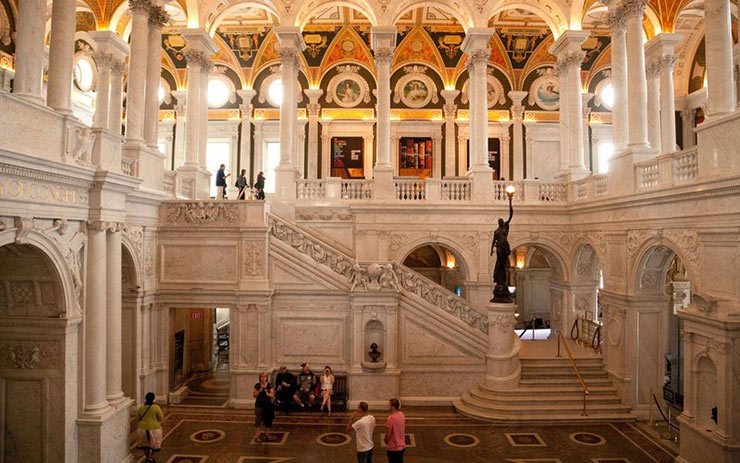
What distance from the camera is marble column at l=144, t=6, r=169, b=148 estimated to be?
16.4 m

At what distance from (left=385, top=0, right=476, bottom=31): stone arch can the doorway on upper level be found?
1332cm

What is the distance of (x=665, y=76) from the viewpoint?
1945cm

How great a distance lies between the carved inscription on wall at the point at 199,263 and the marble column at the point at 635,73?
12407mm

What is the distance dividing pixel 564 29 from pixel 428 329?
1313 centimetres

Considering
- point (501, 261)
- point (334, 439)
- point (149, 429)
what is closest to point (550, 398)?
point (501, 261)

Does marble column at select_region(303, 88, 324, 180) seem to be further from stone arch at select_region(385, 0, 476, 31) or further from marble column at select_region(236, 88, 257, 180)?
stone arch at select_region(385, 0, 476, 31)

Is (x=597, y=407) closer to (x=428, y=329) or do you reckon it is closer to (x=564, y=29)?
(x=428, y=329)

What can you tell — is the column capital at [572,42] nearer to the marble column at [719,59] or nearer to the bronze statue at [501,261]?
the bronze statue at [501,261]

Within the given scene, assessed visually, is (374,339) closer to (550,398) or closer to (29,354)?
(550,398)

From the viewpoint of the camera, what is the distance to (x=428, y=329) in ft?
51.3

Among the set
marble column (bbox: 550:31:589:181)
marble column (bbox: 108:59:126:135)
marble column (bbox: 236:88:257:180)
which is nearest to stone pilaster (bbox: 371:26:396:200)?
marble column (bbox: 550:31:589:181)

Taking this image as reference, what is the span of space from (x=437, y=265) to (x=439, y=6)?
12.8m

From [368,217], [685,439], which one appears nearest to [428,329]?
[368,217]

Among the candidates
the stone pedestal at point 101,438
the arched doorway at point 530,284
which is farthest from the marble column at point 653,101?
the stone pedestal at point 101,438
